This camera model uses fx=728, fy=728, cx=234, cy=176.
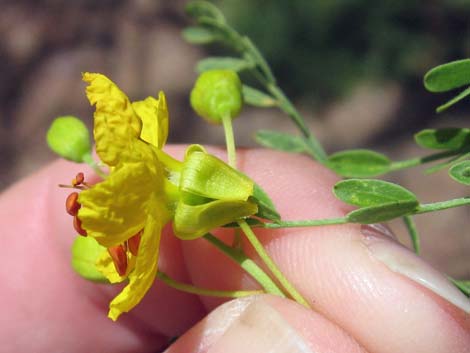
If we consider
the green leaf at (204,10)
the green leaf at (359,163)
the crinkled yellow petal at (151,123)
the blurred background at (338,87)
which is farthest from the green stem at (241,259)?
the blurred background at (338,87)

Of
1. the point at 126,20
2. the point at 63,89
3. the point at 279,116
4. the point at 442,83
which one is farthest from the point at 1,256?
the point at 126,20

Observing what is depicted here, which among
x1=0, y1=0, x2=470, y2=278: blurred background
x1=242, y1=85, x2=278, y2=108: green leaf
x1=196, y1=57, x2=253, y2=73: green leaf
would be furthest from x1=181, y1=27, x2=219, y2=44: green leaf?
x1=0, y1=0, x2=470, y2=278: blurred background

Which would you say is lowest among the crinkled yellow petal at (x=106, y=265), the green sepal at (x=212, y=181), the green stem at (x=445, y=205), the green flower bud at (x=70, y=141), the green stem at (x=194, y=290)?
the green stem at (x=194, y=290)

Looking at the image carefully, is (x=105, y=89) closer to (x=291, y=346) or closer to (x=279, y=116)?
(x=291, y=346)

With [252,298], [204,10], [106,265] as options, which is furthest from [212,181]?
[204,10]

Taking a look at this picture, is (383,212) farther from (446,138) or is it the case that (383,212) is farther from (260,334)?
(260,334)

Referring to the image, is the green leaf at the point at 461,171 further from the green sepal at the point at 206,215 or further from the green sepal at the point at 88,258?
the green sepal at the point at 88,258
